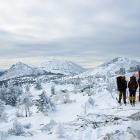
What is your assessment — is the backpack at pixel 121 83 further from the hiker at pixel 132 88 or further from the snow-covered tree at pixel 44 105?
the snow-covered tree at pixel 44 105

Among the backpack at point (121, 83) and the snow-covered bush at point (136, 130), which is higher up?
the backpack at point (121, 83)

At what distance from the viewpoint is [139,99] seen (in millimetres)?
19469

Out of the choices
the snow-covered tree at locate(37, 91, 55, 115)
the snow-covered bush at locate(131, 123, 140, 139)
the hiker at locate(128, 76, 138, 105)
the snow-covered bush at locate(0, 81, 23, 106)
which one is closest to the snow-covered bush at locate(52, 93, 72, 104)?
the snow-covered tree at locate(37, 91, 55, 115)

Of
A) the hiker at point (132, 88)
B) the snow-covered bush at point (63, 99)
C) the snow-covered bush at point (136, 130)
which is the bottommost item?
the snow-covered bush at point (63, 99)

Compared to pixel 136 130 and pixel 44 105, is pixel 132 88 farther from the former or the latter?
pixel 44 105

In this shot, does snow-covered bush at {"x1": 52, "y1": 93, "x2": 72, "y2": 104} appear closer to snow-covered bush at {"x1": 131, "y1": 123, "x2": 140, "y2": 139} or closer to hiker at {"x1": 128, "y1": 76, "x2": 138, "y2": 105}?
hiker at {"x1": 128, "y1": 76, "x2": 138, "y2": 105}

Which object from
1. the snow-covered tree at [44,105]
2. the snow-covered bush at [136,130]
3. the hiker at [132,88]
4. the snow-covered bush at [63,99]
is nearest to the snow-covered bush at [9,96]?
the snow-covered bush at [63,99]

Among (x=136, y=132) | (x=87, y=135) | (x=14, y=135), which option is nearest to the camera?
(x=136, y=132)

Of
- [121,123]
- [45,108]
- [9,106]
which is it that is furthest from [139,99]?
[9,106]

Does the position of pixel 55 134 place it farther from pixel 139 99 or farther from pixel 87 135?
pixel 139 99

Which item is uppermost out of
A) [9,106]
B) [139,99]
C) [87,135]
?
[139,99]

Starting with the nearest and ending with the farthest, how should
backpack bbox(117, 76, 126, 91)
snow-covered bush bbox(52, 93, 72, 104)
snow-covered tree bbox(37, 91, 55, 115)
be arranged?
backpack bbox(117, 76, 126, 91), snow-covered tree bbox(37, 91, 55, 115), snow-covered bush bbox(52, 93, 72, 104)

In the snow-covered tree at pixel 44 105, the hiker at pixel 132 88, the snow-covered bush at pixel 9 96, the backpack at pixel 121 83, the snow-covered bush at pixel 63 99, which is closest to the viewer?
the hiker at pixel 132 88

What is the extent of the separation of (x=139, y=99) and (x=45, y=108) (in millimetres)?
32833
